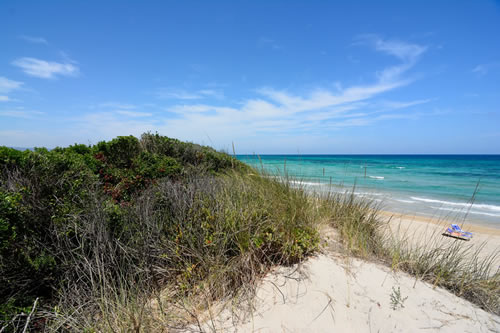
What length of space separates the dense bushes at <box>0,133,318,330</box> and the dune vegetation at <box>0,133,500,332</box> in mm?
14

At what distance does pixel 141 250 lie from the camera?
9.47 ft

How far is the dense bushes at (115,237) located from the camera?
7.59 ft

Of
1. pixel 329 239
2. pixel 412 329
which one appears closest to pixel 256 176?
pixel 329 239

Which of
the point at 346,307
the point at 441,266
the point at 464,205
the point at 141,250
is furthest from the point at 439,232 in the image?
the point at 141,250

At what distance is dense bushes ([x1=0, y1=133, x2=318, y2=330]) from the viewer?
7.59 feet

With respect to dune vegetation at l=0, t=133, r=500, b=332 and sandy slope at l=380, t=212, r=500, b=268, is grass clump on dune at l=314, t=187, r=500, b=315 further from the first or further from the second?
sandy slope at l=380, t=212, r=500, b=268

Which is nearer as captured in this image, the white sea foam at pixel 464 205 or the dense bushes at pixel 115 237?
the dense bushes at pixel 115 237

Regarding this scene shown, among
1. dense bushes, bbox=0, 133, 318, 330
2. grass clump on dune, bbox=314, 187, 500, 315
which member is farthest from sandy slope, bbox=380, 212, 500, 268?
dense bushes, bbox=0, 133, 318, 330

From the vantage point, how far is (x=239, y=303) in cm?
251

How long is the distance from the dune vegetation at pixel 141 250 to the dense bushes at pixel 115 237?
1 centimetres

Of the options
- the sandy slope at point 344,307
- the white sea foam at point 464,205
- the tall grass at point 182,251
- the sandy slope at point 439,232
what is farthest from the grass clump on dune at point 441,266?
the white sea foam at point 464,205

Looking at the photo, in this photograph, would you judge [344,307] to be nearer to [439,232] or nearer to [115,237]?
[115,237]

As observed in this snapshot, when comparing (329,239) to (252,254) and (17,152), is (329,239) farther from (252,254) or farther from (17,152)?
(17,152)

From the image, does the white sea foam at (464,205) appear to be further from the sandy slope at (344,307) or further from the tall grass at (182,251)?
the tall grass at (182,251)
